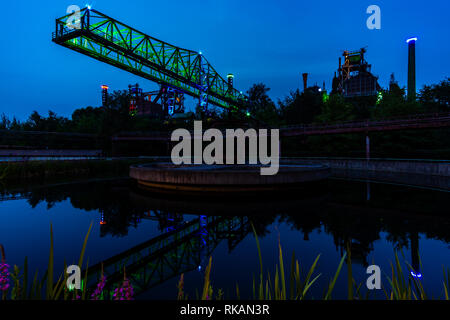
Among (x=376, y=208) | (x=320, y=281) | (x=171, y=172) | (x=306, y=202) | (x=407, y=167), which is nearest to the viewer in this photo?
(x=320, y=281)

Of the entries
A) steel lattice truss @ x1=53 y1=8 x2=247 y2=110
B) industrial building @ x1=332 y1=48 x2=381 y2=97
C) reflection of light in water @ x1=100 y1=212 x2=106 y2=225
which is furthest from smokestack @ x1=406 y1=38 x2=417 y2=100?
reflection of light in water @ x1=100 y1=212 x2=106 y2=225

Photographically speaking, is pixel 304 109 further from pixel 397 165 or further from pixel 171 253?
pixel 171 253

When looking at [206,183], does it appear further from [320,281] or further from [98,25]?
[98,25]

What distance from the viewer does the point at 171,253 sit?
6.24 metres

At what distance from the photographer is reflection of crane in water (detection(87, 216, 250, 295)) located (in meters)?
4.94

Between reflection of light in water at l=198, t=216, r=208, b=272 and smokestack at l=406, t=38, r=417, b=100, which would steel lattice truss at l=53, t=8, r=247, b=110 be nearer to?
reflection of light in water at l=198, t=216, r=208, b=272

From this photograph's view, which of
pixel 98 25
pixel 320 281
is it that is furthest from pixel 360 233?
pixel 98 25

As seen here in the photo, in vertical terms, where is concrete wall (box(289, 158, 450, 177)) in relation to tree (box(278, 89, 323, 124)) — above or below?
below

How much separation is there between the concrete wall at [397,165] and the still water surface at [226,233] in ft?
33.0

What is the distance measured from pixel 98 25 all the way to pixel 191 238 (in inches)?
1766

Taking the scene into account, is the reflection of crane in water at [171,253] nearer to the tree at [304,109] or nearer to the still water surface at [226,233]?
the still water surface at [226,233]

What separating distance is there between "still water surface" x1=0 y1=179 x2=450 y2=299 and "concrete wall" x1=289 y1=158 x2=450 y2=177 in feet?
33.0

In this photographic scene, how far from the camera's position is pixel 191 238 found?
24.1ft
